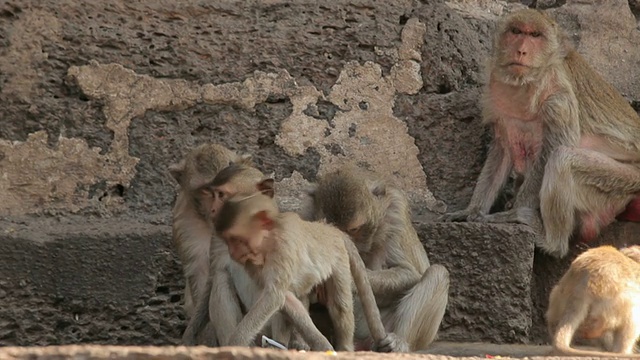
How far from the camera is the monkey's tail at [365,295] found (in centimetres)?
705

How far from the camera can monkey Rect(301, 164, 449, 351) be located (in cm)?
734

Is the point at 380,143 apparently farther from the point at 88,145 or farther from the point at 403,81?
the point at 88,145

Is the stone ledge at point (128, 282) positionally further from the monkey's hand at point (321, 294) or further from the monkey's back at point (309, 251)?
the monkey's back at point (309, 251)

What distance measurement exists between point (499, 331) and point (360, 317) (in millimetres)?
990

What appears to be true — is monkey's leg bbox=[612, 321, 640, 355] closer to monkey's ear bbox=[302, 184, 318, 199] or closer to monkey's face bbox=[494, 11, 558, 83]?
monkey's ear bbox=[302, 184, 318, 199]

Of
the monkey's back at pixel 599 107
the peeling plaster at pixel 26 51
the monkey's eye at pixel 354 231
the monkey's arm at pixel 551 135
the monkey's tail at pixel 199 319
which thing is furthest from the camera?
the monkey's back at pixel 599 107

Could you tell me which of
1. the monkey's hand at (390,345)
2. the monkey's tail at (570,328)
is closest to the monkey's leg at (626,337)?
the monkey's tail at (570,328)

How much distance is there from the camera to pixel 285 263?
6.51 metres

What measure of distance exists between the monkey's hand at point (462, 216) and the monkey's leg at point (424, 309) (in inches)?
46.7

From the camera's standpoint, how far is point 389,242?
24.8 ft

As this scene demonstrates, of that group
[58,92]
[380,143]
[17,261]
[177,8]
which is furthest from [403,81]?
[17,261]

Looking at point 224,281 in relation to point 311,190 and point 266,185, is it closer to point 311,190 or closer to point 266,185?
point 266,185

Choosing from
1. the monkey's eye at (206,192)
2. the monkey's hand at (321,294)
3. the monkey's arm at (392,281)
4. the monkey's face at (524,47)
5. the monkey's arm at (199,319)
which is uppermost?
the monkey's face at (524,47)

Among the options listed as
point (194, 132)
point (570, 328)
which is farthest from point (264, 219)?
point (194, 132)
